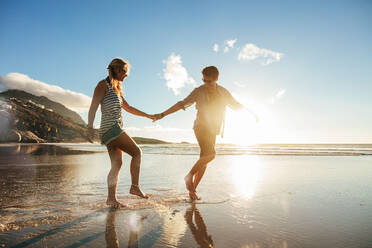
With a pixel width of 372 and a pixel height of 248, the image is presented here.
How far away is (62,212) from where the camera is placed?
9.41ft

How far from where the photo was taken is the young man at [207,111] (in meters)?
3.96

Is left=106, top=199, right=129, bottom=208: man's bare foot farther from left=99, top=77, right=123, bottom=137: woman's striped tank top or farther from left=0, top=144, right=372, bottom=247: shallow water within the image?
left=99, top=77, right=123, bottom=137: woman's striped tank top

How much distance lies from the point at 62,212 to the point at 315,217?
3.09 metres

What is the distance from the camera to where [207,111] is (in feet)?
13.2

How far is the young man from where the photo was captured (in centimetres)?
396

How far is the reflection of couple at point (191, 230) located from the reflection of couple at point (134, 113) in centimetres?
70

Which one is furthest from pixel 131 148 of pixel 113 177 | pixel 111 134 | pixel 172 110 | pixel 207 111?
pixel 207 111

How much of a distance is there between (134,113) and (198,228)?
230 centimetres

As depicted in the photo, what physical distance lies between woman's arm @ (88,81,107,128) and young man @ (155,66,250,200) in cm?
137

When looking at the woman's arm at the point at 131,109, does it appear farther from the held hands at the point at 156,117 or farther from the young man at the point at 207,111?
the young man at the point at 207,111

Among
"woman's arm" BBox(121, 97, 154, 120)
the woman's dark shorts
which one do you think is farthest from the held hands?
the woman's dark shorts

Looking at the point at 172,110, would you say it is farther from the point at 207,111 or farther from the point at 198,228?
the point at 198,228

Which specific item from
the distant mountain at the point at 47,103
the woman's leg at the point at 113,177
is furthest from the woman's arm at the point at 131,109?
the distant mountain at the point at 47,103

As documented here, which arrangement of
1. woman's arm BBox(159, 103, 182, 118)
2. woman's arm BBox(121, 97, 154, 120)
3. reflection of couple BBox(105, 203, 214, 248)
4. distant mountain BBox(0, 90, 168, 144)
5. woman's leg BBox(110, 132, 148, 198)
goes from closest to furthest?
reflection of couple BBox(105, 203, 214, 248) < woman's leg BBox(110, 132, 148, 198) < woman's arm BBox(121, 97, 154, 120) < woman's arm BBox(159, 103, 182, 118) < distant mountain BBox(0, 90, 168, 144)
